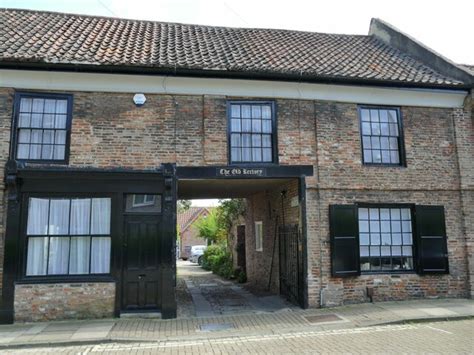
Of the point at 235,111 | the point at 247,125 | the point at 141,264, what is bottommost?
the point at 141,264

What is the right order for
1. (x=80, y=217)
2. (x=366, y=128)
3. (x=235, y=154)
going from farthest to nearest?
1. (x=366, y=128)
2. (x=235, y=154)
3. (x=80, y=217)

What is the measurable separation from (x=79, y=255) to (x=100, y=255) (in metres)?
0.48

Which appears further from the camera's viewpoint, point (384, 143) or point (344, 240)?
point (384, 143)

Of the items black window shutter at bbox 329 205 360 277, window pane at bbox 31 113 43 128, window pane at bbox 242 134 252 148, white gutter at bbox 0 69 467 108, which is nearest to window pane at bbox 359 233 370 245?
black window shutter at bbox 329 205 360 277

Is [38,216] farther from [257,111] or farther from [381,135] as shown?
[381,135]

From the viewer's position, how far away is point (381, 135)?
1249 centimetres

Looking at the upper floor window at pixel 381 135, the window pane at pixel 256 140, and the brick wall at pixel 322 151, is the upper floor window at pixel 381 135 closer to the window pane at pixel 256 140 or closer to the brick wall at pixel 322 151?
the brick wall at pixel 322 151

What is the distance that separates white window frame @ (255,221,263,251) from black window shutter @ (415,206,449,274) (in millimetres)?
5827

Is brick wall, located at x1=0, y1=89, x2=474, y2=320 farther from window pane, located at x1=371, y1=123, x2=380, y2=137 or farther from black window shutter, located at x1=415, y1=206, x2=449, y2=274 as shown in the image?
window pane, located at x1=371, y1=123, x2=380, y2=137

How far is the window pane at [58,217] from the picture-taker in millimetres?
10617

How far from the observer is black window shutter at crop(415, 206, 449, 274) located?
39.5 ft

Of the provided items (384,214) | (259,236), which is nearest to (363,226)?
(384,214)

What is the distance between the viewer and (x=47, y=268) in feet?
34.2

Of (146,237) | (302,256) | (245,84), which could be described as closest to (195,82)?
(245,84)
